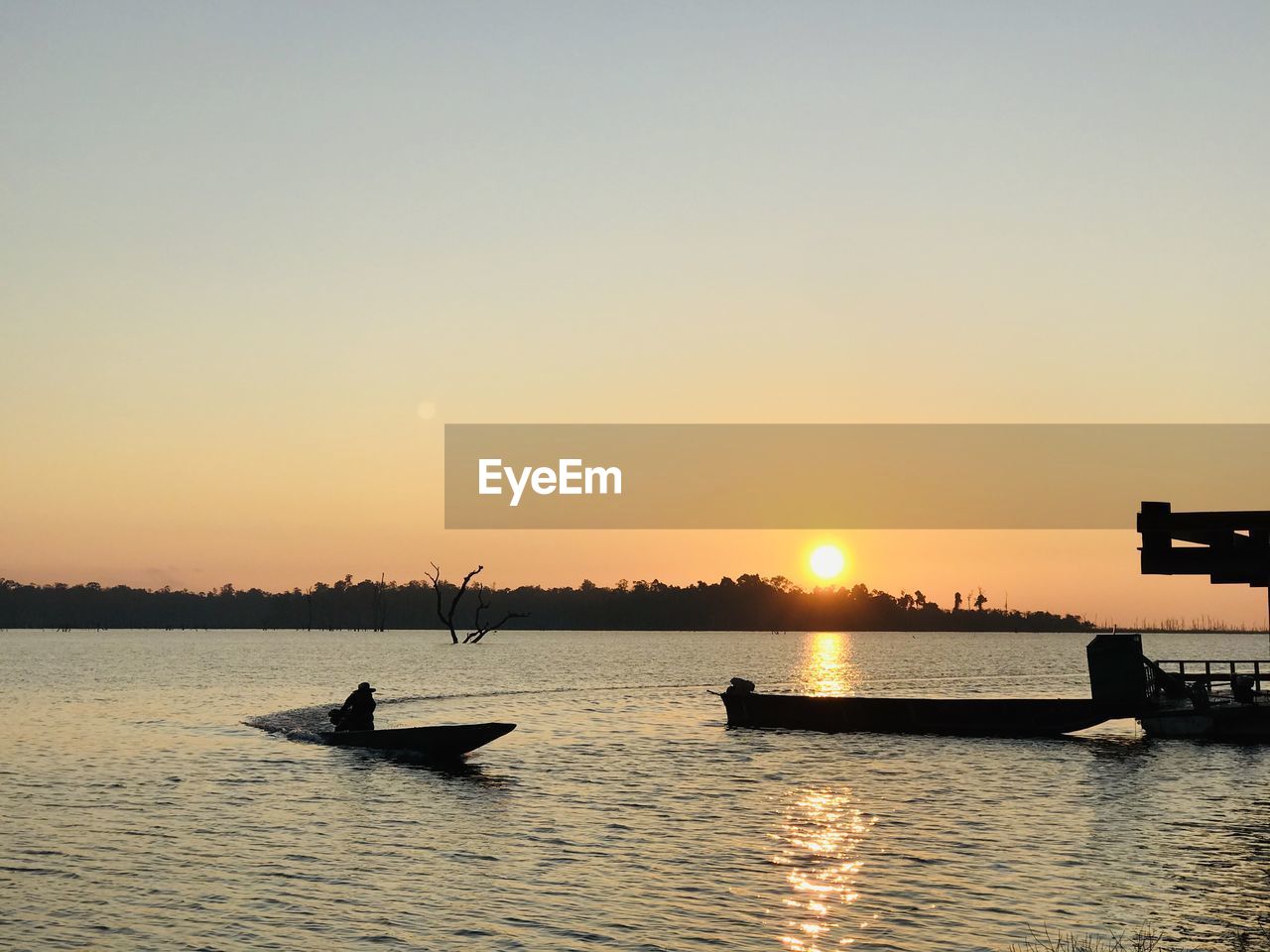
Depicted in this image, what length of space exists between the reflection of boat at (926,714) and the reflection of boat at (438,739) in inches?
841

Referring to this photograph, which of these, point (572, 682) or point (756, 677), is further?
point (756, 677)

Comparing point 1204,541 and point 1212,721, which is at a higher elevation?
point 1204,541

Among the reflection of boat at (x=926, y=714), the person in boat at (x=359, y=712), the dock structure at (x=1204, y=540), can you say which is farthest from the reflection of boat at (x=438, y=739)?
the dock structure at (x=1204, y=540)

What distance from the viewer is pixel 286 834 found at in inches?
1238

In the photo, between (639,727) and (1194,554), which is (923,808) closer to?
(1194,554)

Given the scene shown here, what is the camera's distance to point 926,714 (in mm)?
60719

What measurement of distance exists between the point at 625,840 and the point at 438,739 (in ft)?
55.8

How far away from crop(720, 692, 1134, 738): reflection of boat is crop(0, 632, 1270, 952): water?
1.46 metres

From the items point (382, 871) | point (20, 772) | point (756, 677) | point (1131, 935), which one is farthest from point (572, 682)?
point (1131, 935)

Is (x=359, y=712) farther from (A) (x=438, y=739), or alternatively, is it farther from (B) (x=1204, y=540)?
(B) (x=1204, y=540)

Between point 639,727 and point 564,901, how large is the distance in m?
43.4

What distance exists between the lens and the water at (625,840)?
2148 cm

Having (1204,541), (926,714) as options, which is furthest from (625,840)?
(926,714)

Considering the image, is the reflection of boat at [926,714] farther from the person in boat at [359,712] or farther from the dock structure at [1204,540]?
the dock structure at [1204,540]
